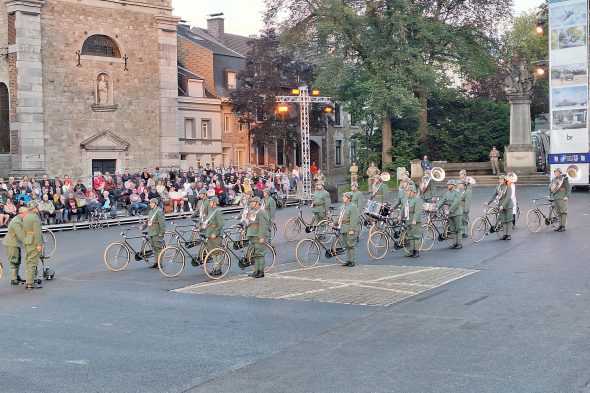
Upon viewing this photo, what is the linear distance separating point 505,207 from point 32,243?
12.8m

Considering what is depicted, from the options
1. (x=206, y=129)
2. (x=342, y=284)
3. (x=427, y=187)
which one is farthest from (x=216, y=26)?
(x=342, y=284)

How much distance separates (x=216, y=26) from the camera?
213 ft

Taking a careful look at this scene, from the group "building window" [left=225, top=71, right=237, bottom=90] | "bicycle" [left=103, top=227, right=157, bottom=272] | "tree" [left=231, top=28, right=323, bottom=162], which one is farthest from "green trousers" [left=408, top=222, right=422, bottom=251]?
"building window" [left=225, top=71, right=237, bottom=90]

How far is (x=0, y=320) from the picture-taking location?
42.5 ft

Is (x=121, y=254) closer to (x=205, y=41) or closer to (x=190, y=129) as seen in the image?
(x=190, y=129)

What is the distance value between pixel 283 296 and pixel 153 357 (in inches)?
191

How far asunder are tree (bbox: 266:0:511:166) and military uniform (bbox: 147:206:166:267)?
1036 inches

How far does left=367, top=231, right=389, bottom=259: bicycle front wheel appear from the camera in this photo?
20.1 meters

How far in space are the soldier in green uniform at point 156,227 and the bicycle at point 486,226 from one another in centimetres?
884

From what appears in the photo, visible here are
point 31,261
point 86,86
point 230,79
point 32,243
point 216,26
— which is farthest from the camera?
point 216,26

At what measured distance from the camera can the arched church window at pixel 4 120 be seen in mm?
38531

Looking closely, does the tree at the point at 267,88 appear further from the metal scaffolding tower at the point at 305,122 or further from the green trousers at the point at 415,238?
the green trousers at the point at 415,238

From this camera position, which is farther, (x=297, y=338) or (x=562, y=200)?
(x=562, y=200)

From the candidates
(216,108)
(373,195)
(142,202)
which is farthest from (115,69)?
(373,195)
